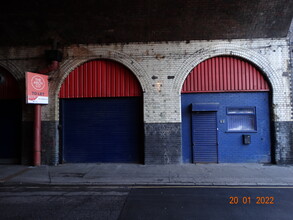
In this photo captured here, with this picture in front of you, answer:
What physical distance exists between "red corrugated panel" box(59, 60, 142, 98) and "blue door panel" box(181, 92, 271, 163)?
296 cm

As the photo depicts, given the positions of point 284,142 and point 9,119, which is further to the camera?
point 9,119

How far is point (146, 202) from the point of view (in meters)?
4.87

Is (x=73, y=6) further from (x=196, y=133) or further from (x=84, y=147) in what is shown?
(x=196, y=133)

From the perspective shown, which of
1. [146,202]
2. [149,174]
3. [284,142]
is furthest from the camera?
[284,142]

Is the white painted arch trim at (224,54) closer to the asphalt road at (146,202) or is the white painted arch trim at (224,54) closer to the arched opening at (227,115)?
the arched opening at (227,115)

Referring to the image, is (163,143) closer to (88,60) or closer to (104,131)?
(104,131)

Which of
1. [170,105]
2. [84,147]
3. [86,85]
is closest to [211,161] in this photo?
[170,105]

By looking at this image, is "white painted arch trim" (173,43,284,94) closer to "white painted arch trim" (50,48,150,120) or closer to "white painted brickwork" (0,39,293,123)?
"white painted brickwork" (0,39,293,123)

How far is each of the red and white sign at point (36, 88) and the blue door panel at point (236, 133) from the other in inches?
261

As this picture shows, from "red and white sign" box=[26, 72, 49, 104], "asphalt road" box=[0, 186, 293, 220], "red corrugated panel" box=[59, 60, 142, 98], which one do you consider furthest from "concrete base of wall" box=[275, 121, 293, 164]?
"red and white sign" box=[26, 72, 49, 104]

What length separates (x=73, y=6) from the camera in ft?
27.5

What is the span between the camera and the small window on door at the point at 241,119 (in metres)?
8.93

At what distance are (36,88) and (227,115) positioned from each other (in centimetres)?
891
